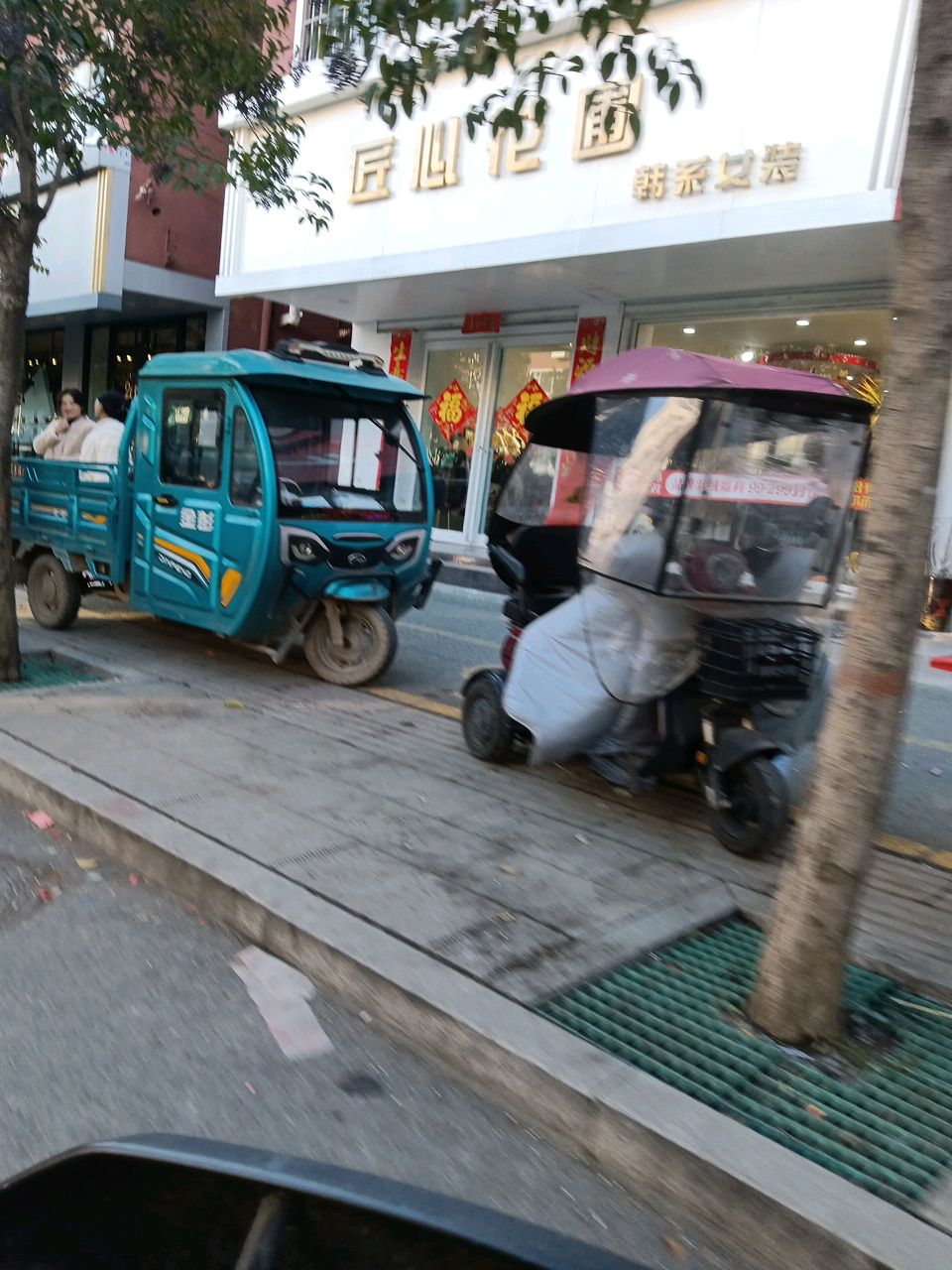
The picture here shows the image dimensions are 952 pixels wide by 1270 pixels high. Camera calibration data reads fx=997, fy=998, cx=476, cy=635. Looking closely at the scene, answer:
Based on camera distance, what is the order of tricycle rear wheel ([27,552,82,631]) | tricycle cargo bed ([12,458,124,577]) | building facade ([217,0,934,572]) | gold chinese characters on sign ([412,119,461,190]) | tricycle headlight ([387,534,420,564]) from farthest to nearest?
gold chinese characters on sign ([412,119,461,190]) → building facade ([217,0,934,572]) → tricycle rear wheel ([27,552,82,631]) → tricycle cargo bed ([12,458,124,577]) → tricycle headlight ([387,534,420,564])

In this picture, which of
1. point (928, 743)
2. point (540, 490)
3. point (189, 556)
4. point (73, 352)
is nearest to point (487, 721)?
point (540, 490)

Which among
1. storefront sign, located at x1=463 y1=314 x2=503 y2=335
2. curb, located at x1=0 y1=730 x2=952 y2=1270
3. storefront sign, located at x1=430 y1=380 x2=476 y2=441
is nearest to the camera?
curb, located at x1=0 y1=730 x2=952 y2=1270

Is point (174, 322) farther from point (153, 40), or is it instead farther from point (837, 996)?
point (837, 996)

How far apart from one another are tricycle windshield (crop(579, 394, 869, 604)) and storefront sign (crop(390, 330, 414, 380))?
13.2 meters

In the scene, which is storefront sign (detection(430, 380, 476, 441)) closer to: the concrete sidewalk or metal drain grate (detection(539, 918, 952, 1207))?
the concrete sidewalk

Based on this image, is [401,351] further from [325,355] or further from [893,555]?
[893,555]

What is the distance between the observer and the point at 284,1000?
3.31 meters

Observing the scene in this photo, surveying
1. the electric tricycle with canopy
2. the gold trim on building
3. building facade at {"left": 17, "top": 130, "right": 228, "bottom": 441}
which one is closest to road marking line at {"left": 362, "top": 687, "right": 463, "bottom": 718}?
the electric tricycle with canopy

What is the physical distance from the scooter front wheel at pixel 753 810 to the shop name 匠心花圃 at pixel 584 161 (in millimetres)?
5987

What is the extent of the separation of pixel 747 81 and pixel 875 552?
10.0 m

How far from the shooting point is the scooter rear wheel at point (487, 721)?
18.0ft

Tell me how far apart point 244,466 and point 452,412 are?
10.2 meters

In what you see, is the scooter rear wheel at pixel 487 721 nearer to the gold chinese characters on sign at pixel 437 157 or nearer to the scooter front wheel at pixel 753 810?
the scooter front wheel at pixel 753 810

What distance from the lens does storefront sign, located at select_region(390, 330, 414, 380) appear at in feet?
56.6
